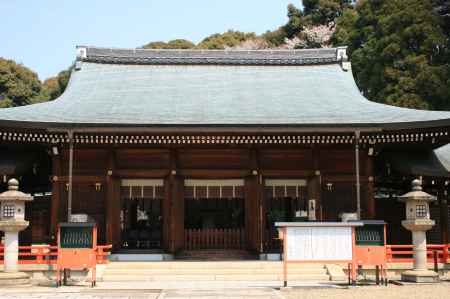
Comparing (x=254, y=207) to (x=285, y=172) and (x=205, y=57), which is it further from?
(x=205, y=57)

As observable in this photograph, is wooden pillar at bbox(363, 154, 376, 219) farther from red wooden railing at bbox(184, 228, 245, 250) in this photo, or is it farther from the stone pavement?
the stone pavement

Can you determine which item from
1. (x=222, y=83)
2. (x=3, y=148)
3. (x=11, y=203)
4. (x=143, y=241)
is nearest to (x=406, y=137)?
(x=222, y=83)

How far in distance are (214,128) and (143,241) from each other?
16.2ft

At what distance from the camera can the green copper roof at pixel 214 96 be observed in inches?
643

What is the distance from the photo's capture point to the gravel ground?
35.4 ft

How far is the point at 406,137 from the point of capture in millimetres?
16547

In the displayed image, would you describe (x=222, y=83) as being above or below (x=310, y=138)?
above

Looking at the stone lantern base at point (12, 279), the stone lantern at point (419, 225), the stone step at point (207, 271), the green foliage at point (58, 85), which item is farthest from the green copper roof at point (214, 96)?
the green foliage at point (58, 85)

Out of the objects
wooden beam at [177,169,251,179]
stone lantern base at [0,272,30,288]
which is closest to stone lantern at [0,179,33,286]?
stone lantern base at [0,272,30,288]

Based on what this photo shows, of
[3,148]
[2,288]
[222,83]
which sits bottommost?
[2,288]

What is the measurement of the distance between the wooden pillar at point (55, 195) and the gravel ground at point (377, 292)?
806 centimetres

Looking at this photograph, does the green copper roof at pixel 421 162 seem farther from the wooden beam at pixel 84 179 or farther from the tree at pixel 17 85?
the tree at pixel 17 85

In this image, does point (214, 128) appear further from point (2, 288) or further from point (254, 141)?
point (2, 288)

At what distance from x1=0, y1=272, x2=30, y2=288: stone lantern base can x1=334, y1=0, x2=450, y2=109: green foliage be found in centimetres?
2335
